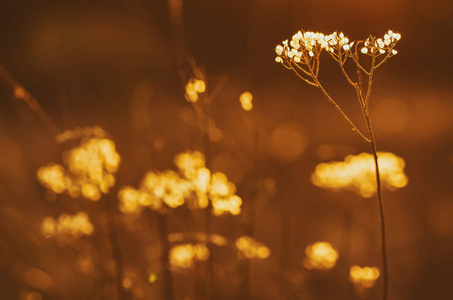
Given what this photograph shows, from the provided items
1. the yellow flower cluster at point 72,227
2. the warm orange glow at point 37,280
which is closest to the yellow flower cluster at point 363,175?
the yellow flower cluster at point 72,227

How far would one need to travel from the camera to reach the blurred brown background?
8.86 feet

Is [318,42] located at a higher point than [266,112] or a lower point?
lower

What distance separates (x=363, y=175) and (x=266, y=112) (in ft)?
10.3

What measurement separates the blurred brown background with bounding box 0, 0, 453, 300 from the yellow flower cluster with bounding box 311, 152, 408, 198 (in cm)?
41

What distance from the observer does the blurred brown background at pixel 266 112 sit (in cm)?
270

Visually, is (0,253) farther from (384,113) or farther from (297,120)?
(384,113)

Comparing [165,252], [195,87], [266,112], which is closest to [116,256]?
[165,252]

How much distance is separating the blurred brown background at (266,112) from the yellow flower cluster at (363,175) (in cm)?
41

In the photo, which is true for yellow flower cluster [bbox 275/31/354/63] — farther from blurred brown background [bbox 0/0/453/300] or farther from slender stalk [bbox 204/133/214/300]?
blurred brown background [bbox 0/0/453/300]

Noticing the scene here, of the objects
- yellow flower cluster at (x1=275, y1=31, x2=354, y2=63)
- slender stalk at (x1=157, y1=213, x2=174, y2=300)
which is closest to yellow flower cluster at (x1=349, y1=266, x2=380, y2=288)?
slender stalk at (x1=157, y1=213, x2=174, y2=300)

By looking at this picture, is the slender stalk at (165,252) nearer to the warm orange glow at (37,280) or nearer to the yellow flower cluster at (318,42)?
the yellow flower cluster at (318,42)

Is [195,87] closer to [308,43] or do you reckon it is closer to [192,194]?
[308,43]

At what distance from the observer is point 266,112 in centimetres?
489

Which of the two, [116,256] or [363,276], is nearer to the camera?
[116,256]
